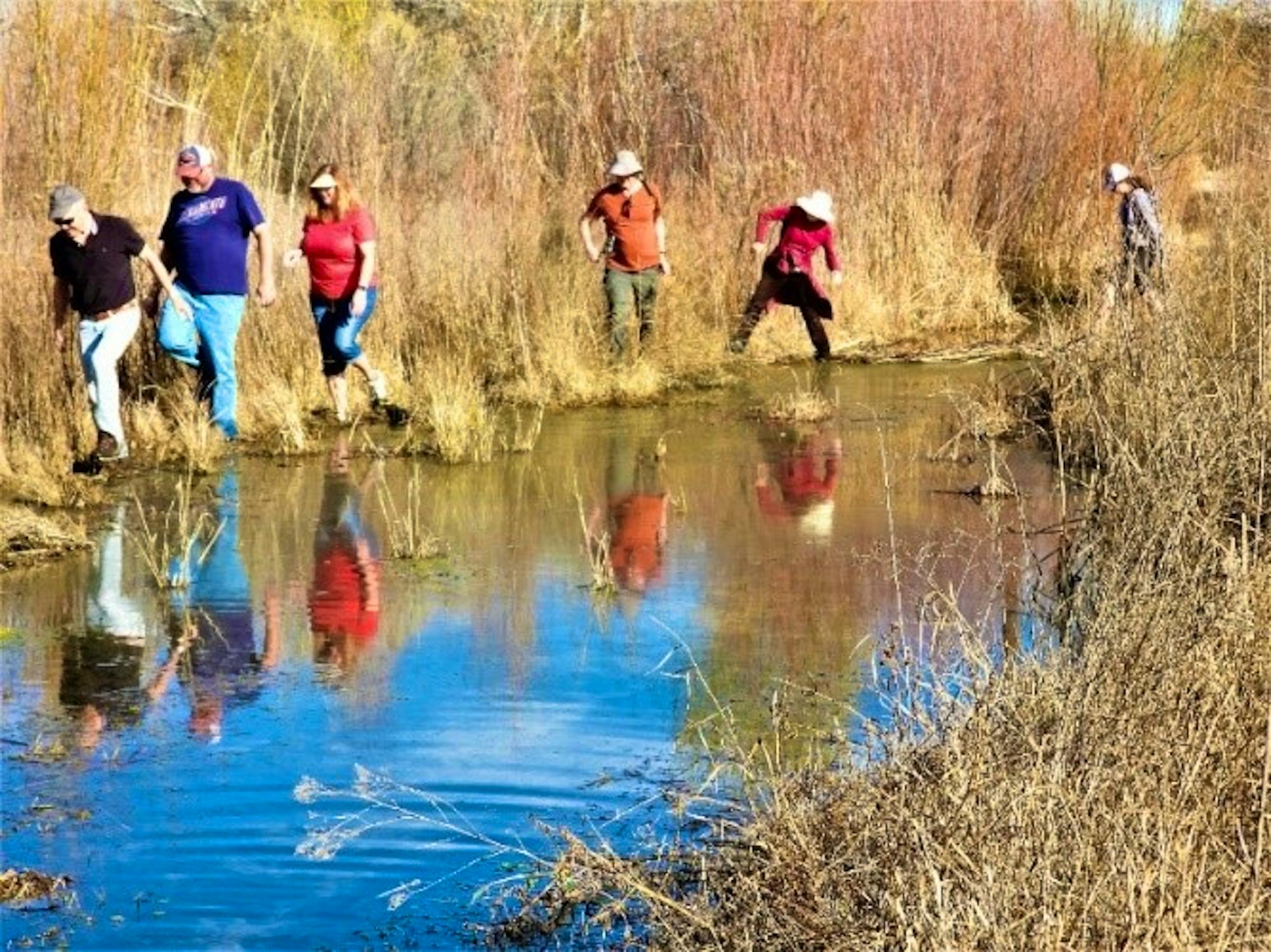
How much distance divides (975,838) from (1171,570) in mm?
1562

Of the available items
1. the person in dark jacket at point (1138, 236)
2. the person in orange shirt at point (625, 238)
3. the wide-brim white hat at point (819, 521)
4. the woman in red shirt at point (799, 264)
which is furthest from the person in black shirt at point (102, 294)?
the woman in red shirt at point (799, 264)

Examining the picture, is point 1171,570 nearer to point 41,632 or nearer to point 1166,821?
point 1166,821

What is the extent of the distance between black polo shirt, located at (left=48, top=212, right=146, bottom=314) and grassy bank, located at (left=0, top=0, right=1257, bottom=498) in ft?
2.46

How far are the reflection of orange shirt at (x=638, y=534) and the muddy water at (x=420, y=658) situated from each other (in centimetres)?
3

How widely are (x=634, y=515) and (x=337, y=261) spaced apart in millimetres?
3168

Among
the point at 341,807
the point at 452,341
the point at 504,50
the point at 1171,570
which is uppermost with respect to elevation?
the point at 504,50

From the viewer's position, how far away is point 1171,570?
5633 millimetres

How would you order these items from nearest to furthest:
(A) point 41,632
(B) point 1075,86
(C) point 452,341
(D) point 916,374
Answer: (A) point 41,632 → (C) point 452,341 → (D) point 916,374 → (B) point 1075,86

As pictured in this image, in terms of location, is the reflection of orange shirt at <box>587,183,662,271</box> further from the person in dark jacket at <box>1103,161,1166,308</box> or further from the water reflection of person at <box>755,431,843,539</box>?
the person in dark jacket at <box>1103,161,1166,308</box>

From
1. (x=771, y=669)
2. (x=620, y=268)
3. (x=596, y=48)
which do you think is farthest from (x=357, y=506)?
(x=596, y=48)

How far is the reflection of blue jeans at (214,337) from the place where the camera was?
518 inches

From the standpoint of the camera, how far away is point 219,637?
8797mm

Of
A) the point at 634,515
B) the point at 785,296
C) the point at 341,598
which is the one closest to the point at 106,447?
the point at 634,515

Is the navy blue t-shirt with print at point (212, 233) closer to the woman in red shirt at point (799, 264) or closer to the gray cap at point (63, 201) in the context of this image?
the gray cap at point (63, 201)
